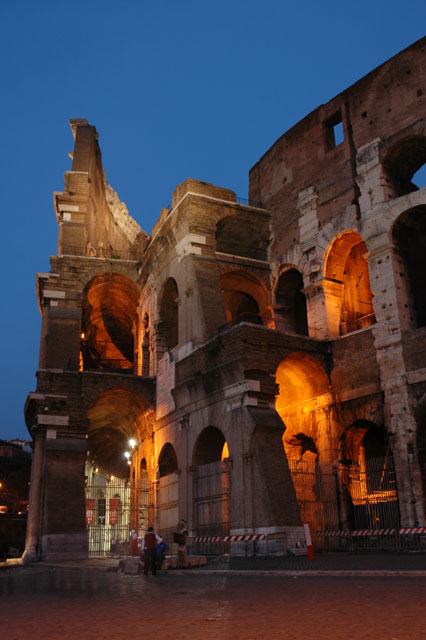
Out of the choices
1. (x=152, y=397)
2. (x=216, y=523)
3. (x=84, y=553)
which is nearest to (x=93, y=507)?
(x=84, y=553)

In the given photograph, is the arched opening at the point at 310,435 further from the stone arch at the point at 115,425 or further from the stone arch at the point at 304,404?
the stone arch at the point at 115,425

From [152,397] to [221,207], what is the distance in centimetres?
731

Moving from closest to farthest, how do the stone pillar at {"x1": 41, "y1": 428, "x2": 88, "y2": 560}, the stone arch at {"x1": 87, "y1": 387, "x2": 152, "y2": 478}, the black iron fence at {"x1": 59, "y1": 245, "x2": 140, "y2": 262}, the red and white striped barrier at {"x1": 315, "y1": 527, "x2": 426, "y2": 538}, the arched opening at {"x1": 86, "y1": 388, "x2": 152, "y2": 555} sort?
the red and white striped barrier at {"x1": 315, "y1": 527, "x2": 426, "y2": 538}
the stone pillar at {"x1": 41, "y1": 428, "x2": 88, "y2": 560}
the arched opening at {"x1": 86, "y1": 388, "x2": 152, "y2": 555}
the stone arch at {"x1": 87, "y1": 387, "x2": 152, "y2": 478}
the black iron fence at {"x1": 59, "y1": 245, "x2": 140, "y2": 262}

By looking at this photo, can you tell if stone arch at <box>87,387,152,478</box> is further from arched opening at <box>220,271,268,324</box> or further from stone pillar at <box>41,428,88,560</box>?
arched opening at <box>220,271,268,324</box>

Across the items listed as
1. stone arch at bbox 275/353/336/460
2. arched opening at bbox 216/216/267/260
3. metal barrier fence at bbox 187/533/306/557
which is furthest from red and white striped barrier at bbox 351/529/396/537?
arched opening at bbox 216/216/267/260

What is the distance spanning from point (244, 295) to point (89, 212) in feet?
27.6

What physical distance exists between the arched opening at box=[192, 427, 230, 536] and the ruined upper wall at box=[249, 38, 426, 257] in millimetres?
7265

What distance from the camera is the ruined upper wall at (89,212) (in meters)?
26.8

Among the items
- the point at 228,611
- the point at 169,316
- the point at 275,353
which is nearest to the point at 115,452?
the point at 169,316

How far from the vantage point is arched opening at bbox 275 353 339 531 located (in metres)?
17.1

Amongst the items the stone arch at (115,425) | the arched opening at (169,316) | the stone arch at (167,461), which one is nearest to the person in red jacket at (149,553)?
the stone arch at (167,461)

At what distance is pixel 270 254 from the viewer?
73.7 feet

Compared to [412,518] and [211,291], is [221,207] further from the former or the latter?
[412,518]

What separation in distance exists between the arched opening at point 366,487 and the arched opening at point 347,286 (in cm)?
325
